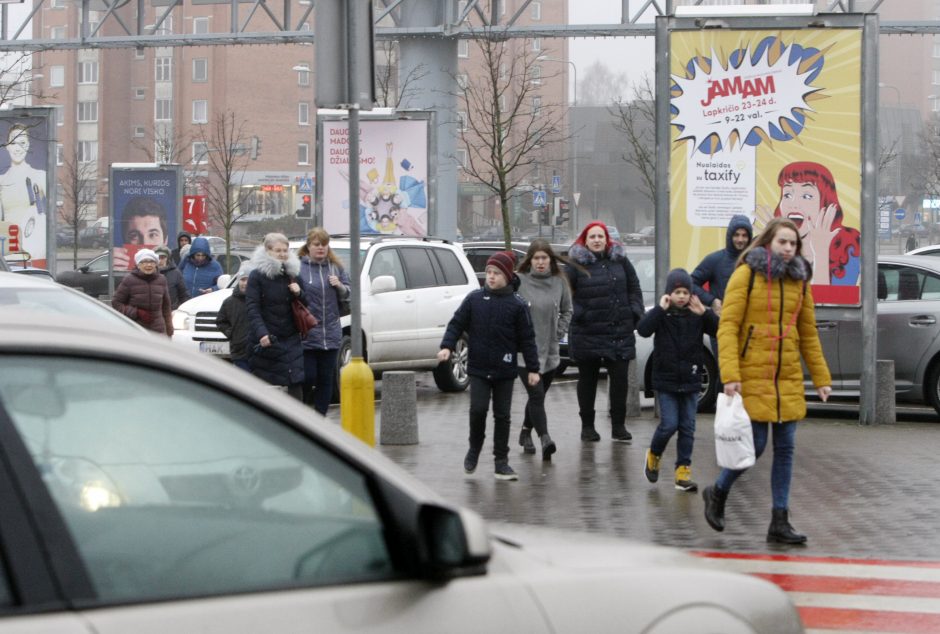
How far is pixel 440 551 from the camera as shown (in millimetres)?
3045

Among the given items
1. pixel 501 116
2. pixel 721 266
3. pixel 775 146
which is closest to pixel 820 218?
pixel 775 146

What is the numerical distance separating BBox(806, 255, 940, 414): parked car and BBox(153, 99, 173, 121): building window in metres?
83.6

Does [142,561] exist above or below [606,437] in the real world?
above

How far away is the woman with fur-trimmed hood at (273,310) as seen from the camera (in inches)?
493

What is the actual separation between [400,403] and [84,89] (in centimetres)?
8803

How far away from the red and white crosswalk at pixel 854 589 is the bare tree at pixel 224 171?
30816 mm

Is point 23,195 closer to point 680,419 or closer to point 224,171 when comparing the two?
point 680,419

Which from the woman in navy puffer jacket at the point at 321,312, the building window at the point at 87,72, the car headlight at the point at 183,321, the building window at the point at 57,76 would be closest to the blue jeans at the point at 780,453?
the woman in navy puffer jacket at the point at 321,312

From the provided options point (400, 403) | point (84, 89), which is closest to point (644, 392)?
point (400, 403)


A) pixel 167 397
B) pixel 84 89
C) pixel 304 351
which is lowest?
pixel 304 351

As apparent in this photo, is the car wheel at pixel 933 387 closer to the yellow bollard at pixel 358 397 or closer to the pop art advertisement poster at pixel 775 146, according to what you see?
the pop art advertisement poster at pixel 775 146

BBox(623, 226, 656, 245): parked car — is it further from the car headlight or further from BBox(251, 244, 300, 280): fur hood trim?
BBox(251, 244, 300, 280): fur hood trim

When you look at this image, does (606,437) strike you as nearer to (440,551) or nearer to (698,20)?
(698,20)

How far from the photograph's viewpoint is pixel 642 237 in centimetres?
7456
